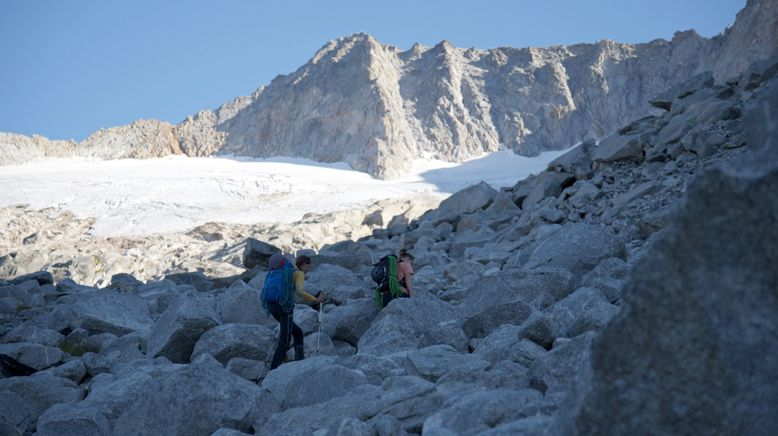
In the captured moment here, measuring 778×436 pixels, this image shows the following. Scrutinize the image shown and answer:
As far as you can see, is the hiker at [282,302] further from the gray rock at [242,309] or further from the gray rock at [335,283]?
the gray rock at [335,283]

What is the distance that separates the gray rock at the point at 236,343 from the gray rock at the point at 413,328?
1047mm

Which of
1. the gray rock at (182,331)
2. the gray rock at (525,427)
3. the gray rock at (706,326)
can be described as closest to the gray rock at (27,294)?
the gray rock at (182,331)

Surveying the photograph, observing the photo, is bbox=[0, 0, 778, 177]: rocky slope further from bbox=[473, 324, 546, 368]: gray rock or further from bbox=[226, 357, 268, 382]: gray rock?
bbox=[473, 324, 546, 368]: gray rock

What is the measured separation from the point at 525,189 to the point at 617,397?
19634 millimetres

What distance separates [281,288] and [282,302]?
150mm

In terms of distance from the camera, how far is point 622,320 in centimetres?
227

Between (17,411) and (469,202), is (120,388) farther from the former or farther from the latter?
(469,202)

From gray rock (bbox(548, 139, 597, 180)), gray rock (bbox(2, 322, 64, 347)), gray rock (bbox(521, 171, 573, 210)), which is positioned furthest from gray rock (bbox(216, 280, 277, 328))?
gray rock (bbox(548, 139, 597, 180))

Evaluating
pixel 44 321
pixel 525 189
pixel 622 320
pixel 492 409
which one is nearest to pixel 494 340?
pixel 492 409

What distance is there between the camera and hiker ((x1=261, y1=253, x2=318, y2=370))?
7.19 meters

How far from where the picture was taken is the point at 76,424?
5.25 meters

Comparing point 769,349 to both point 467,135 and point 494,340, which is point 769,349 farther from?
point 467,135

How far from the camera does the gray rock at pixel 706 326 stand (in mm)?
2197

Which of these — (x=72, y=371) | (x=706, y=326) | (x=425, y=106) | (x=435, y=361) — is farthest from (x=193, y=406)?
(x=425, y=106)
